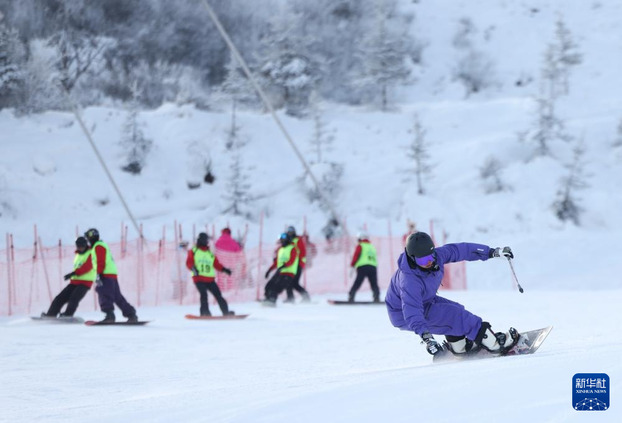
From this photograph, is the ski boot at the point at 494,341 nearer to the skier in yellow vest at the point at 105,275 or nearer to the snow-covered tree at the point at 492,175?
the skier in yellow vest at the point at 105,275

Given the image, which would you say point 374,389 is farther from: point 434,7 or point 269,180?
point 434,7

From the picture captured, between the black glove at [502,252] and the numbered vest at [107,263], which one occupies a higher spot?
the black glove at [502,252]

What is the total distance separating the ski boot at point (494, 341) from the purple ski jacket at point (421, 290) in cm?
11

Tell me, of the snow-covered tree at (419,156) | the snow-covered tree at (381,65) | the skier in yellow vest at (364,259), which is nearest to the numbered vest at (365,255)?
the skier in yellow vest at (364,259)

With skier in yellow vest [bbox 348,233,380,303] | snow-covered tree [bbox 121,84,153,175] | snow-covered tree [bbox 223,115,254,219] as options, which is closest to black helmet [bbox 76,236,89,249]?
skier in yellow vest [bbox 348,233,380,303]

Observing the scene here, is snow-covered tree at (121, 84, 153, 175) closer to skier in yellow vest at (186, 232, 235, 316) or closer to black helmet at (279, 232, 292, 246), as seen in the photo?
black helmet at (279, 232, 292, 246)

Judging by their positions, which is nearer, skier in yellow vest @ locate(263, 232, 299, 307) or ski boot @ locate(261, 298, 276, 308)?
skier in yellow vest @ locate(263, 232, 299, 307)

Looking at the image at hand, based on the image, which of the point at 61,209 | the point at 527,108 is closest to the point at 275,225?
the point at 61,209

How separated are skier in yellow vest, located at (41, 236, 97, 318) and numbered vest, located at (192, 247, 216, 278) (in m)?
1.54

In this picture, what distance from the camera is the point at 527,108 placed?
131ft

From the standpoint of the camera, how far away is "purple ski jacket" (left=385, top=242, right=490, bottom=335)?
6.69 m

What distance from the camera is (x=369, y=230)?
3238 centimetres

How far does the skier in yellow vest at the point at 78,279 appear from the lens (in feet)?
42.4

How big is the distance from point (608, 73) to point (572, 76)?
5.73ft
